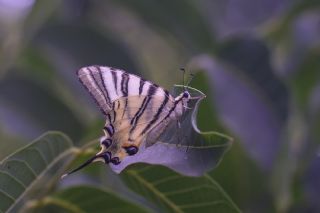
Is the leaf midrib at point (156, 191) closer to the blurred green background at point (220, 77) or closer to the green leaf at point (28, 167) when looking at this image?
the green leaf at point (28, 167)

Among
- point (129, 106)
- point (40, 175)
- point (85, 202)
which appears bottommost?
point (85, 202)

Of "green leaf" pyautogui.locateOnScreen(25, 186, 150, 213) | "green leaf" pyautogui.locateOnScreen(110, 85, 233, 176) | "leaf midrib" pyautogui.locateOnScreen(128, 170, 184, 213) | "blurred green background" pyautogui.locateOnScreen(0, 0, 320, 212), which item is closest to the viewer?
"green leaf" pyautogui.locateOnScreen(110, 85, 233, 176)

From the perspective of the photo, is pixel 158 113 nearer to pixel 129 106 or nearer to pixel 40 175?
pixel 129 106

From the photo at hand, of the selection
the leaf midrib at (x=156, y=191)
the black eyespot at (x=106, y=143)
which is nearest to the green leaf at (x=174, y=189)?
the leaf midrib at (x=156, y=191)

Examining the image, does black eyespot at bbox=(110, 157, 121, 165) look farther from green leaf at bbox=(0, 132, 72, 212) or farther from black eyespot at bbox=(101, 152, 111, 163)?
green leaf at bbox=(0, 132, 72, 212)

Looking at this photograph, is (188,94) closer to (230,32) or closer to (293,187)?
(293,187)

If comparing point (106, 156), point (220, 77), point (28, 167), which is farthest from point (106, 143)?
point (220, 77)

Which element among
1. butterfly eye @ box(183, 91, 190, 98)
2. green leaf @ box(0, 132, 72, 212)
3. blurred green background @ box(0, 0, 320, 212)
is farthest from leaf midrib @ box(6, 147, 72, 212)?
blurred green background @ box(0, 0, 320, 212)
